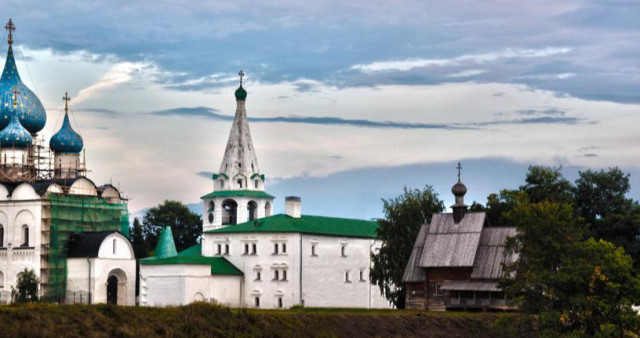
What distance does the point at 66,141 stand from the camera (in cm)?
8219

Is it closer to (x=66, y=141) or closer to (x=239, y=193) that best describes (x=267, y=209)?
(x=239, y=193)

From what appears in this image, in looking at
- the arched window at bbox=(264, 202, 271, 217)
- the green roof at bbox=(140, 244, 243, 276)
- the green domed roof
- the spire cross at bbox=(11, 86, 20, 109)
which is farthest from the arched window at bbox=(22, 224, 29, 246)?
the green domed roof

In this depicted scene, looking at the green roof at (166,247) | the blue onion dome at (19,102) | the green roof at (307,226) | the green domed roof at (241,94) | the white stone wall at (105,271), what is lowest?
the white stone wall at (105,271)

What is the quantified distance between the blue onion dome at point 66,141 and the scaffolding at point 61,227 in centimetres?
543

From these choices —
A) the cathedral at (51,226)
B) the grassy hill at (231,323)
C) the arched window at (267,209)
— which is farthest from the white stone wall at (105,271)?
the grassy hill at (231,323)

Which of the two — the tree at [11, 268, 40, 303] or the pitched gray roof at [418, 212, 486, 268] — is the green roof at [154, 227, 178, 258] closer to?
the tree at [11, 268, 40, 303]

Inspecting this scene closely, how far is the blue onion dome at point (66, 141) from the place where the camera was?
3233 inches

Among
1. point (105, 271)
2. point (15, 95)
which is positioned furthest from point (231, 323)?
point (15, 95)

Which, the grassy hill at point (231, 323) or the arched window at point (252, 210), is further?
the arched window at point (252, 210)

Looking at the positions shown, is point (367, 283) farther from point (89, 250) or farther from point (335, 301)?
point (89, 250)

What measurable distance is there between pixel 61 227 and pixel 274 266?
1336 cm

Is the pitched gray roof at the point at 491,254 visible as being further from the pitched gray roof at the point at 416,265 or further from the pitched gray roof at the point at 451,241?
the pitched gray roof at the point at 416,265

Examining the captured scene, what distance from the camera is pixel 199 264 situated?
240ft

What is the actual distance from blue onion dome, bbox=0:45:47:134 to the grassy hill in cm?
3883
